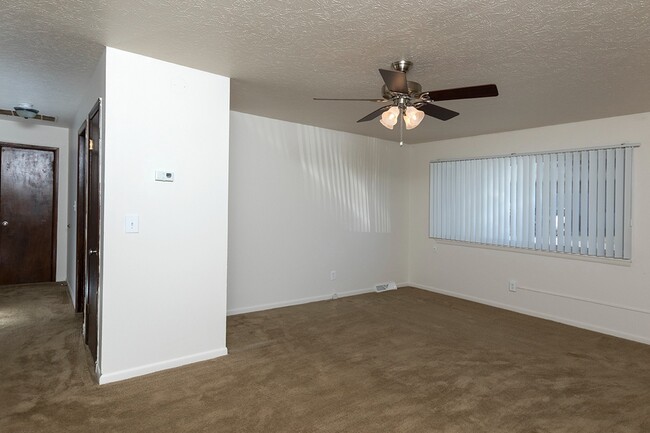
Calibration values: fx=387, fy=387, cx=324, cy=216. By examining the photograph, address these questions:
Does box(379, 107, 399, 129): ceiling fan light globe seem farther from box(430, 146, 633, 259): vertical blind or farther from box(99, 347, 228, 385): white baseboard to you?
box(430, 146, 633, 259): vertical blind

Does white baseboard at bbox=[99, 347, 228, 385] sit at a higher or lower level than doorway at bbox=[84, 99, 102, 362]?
lower

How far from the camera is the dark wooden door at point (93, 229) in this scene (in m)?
2.99

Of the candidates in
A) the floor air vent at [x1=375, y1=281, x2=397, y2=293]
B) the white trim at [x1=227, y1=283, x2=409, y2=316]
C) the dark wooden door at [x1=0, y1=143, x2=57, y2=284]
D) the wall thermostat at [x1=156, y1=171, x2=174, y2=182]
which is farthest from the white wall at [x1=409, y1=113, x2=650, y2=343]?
the dark wooden door at [x1=0, y1=143, x2=57, y2=284]

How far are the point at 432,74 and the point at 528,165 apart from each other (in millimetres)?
2535

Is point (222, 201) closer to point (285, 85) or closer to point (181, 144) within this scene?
point (181, 144)

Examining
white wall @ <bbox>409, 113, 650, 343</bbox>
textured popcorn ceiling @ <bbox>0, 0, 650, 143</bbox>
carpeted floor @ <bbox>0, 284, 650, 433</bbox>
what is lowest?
carpeted floor @ <bbox>0, 284, 650, 433</bbox>

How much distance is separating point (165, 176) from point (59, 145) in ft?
13.5

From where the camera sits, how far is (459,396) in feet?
8.80

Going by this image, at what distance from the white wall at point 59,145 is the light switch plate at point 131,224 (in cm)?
399

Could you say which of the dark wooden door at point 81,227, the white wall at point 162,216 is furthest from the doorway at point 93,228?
the dark wooden door at point 81,227

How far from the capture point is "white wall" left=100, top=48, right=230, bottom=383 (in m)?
2.75

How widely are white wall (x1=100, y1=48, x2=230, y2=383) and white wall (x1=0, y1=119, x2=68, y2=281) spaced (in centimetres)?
387

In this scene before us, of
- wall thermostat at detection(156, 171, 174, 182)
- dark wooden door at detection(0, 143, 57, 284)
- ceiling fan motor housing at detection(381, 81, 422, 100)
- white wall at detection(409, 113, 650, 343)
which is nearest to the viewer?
ceiling fan motor housing at detection(381, 81, 422, 100)

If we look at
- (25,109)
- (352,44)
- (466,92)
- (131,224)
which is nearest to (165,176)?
(131,224)
